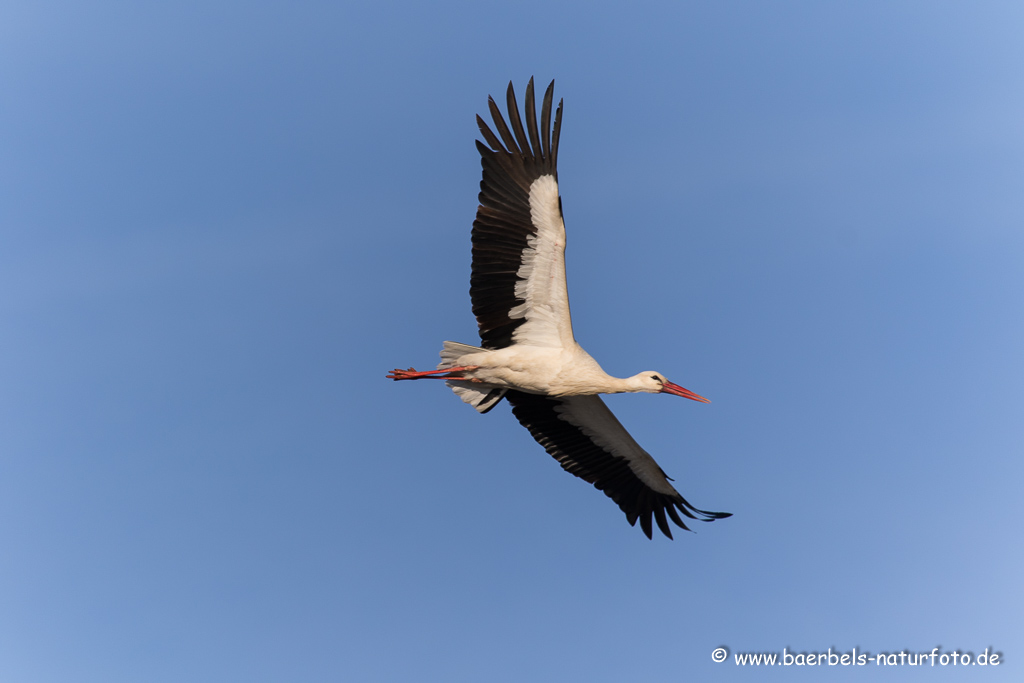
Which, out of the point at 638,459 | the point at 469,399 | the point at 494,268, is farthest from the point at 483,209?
the point at 638,459

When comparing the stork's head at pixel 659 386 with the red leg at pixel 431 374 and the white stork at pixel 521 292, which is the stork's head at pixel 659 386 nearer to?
the white stork at pixel 521 292

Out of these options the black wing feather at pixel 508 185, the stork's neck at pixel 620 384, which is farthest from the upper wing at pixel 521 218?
the stork's neck at pixel 620 384

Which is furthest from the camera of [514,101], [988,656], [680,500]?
[680,500]

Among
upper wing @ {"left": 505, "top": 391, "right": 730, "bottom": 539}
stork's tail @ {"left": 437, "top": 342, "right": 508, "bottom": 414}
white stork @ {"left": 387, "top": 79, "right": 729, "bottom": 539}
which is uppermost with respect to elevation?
white stork @ {"left": 387, "top": 79, "right": 729, "bottom": 539}

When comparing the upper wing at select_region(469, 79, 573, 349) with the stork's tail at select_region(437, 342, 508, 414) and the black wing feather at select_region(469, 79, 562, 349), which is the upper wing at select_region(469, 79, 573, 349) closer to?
the black wing feather at select_region(469, 79, 562, 349)

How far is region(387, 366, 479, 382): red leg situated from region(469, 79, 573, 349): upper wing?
36.0 inches

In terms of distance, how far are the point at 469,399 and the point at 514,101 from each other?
3.65 m

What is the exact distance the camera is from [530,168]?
1116cm

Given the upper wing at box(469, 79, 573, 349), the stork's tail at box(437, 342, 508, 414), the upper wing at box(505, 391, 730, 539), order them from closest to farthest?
1. the upper wing at box(469, 79, 573, 349)
2. the stork's tail at box(437, 342, 508, 414)
3. the upper wing at box(505, 391, 730, 539)

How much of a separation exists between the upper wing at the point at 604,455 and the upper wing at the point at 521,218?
72.1 inches

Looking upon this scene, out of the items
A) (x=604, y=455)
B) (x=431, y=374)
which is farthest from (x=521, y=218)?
(x=604, y=455)

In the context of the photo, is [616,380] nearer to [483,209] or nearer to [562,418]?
[562,418]

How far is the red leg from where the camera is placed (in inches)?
459

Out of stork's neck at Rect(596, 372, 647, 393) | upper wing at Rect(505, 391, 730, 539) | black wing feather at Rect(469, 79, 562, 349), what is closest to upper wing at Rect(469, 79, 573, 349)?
black wing feather at Rect(469, 79, 562, 349)
